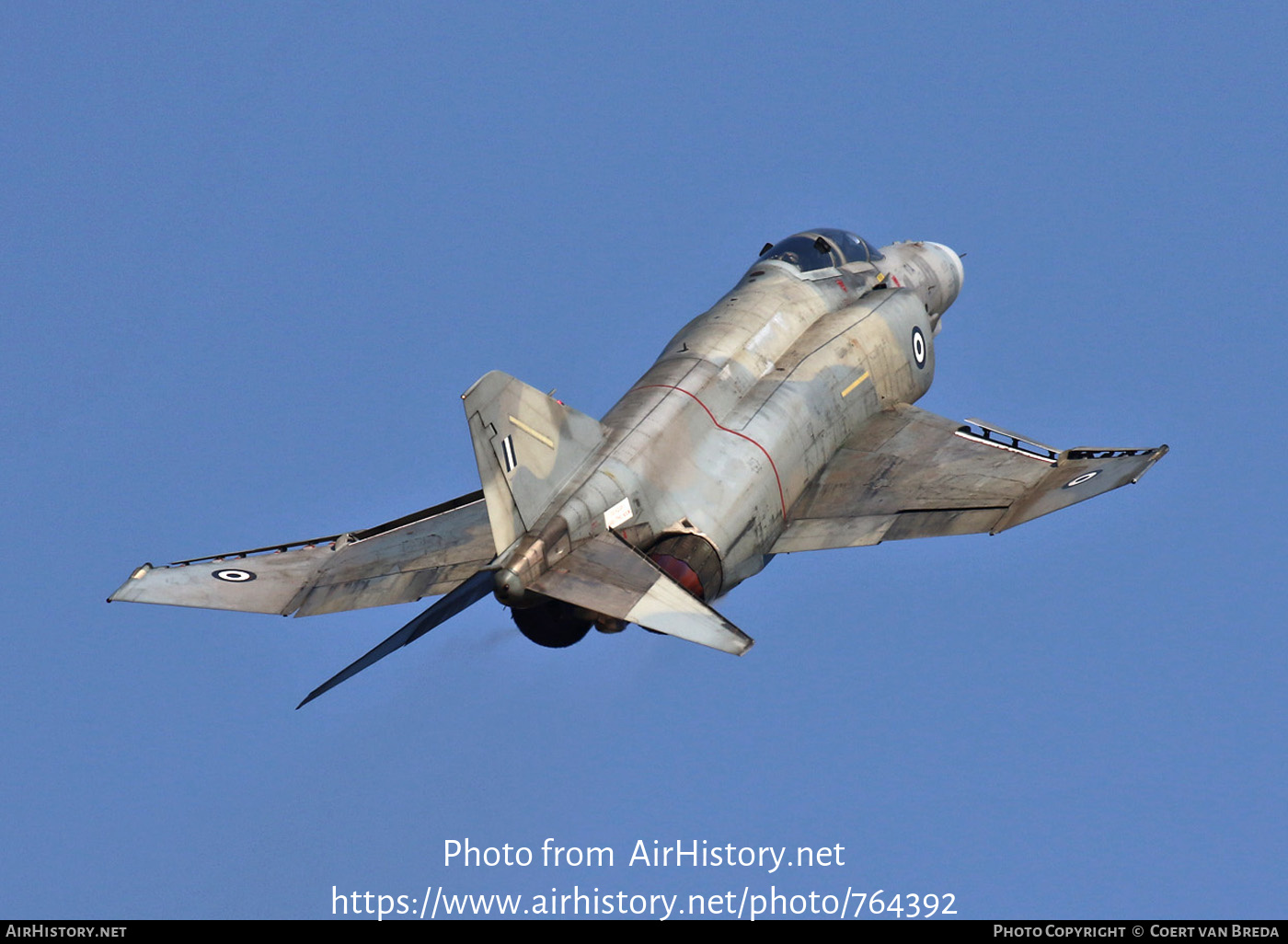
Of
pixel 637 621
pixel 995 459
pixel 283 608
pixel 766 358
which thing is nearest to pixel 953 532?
pixel 995 459

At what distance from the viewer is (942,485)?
31.8 m

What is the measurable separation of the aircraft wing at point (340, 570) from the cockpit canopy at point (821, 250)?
764 centimetres

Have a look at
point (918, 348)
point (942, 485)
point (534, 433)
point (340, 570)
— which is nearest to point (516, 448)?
point (534, 433)

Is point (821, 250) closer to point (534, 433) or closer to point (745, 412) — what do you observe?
point (745, 412)

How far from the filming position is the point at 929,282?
38.2 metres

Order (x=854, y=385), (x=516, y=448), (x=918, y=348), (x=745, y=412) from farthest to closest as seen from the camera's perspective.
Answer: (x=918, y=348)
(x=854, y=385)
(x=745, y=412)
(x=516, y=448)

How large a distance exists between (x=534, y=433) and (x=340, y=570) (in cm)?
Result: 441

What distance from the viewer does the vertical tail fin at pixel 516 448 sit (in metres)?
27.2

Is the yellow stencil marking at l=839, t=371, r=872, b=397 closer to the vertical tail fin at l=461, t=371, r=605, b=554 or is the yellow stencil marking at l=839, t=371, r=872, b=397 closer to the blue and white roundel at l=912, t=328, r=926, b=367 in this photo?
the blue and white roundel at l=912, t=328, r=926, b=367

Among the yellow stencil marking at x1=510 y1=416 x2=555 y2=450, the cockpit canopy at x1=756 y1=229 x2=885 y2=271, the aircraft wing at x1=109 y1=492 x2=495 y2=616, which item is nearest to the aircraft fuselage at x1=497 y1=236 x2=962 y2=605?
the cockpit canopy at x1=756 y1=229 x2=885 y2=271

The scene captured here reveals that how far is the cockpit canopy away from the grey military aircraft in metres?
0.21

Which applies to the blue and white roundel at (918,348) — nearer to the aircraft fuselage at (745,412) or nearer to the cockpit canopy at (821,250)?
the aircraft fuselage at (745,412)

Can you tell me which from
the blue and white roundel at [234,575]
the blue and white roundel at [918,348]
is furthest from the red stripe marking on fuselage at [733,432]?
the blue and white roundel at [234,575]

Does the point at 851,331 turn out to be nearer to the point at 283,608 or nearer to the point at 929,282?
the point at 929,282
